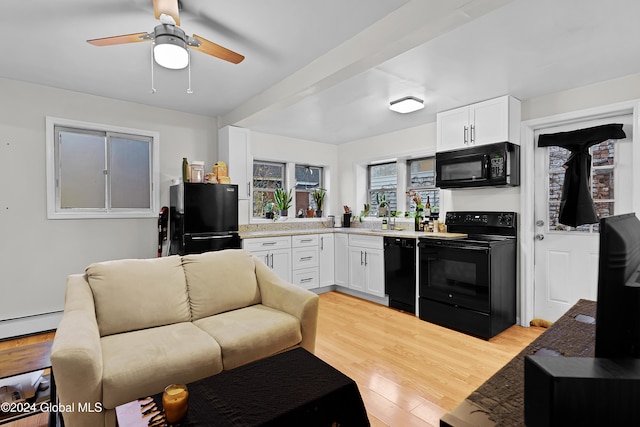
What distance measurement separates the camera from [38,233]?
326cm

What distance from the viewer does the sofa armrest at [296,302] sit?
2262 mm

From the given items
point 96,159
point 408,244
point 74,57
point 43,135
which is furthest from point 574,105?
point 43,135

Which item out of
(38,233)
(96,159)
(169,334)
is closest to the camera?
(169,334)

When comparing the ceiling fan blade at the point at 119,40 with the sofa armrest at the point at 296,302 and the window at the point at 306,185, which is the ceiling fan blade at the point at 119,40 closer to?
the sofa armrest at the point at 296,302

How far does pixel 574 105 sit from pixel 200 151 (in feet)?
14.0

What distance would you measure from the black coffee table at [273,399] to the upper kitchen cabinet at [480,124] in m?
2.96

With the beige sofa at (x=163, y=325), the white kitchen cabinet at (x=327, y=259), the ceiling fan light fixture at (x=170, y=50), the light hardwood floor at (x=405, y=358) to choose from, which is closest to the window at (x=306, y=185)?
the white kitchen cabinet at (x=327, y=259)

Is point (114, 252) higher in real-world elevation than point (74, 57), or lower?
lower

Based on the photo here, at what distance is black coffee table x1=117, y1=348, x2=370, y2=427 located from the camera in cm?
119

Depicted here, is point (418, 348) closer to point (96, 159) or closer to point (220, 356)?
point (220, 356)

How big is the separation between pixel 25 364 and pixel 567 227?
4.39m

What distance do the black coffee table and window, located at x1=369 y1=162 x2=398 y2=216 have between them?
12.4 ft

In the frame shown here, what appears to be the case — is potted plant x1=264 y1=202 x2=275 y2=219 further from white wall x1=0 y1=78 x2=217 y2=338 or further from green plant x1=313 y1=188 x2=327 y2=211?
white wall x1=0 y1=78 x2=217 y2=338

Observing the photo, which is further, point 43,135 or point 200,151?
point 200,151
